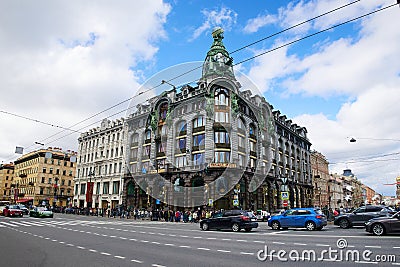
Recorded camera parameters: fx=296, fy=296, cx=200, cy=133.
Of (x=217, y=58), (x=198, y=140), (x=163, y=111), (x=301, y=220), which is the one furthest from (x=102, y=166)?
A: (x=301, y=220)

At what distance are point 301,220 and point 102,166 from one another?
52530mm

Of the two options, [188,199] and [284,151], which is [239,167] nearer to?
[188,199]

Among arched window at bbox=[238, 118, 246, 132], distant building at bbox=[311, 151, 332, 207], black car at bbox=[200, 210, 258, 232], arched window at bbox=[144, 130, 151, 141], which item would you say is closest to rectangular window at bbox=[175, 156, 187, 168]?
arched window at bbox=[144, 130, 151, 141]

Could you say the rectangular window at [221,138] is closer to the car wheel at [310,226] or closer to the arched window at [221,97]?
the arched window at [221,97]

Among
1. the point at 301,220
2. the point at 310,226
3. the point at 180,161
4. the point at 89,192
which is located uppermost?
the point at 180,161

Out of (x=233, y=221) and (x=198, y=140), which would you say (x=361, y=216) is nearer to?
(x=233, y=221)

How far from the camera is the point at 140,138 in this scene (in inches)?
2178

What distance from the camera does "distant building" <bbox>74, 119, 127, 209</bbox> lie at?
6037 centimetres

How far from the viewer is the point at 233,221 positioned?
20.8 meters

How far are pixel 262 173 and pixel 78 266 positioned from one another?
44115 mm

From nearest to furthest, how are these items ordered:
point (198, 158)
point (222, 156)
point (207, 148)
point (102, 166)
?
point (222, 156), point (207, 148), point (198, 158), point (102, 166)

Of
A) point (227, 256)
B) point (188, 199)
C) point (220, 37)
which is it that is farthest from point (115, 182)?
point (227, 256)

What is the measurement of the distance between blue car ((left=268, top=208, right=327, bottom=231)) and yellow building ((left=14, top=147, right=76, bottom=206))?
228 ft

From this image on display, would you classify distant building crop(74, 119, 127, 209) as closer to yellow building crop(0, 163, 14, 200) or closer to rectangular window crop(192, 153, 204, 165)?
rectangular window crop(192, 153, 204, 165)
